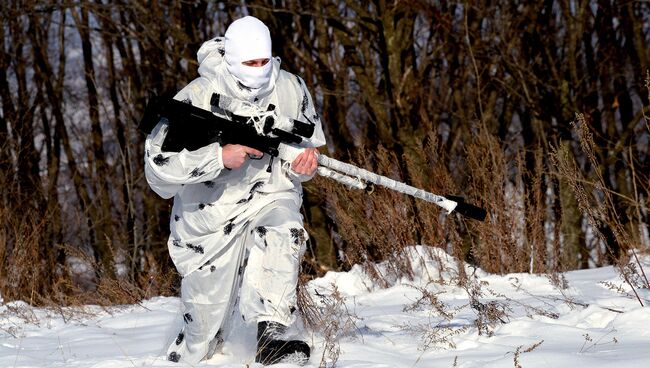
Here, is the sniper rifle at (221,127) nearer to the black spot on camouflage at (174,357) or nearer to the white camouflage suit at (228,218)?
the white camouflage suit at (228,218)

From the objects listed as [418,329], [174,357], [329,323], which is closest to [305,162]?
[329,323]

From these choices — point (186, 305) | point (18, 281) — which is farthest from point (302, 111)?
point (18, 281)

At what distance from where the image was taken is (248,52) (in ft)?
13.6

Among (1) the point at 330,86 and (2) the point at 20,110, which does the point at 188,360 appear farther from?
(2) the point at 20,110

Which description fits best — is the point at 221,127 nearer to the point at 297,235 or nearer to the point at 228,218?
the point at 228,218

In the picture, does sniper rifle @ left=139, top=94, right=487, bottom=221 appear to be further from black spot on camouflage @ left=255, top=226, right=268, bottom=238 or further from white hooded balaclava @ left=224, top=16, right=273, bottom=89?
black spot on camouflage @ left=255, top=226, right=268, bottom=238

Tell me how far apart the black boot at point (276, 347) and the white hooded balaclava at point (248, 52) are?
1018mm

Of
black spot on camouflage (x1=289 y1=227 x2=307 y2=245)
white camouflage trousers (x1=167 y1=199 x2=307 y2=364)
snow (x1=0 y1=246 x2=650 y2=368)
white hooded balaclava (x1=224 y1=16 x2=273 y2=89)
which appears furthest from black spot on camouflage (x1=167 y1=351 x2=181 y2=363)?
white hooded balaclava (x1=224 y1=16 x2=273 y2=89)

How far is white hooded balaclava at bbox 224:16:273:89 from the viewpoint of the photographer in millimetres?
4160

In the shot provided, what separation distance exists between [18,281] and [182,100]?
12.9ft

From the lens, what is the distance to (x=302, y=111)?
4.44 meters

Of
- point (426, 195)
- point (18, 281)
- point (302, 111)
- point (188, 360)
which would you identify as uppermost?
point (302, 111)

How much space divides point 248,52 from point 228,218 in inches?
28.7

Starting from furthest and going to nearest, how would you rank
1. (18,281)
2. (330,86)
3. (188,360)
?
(330,86)
(18,281)
(188,360)
